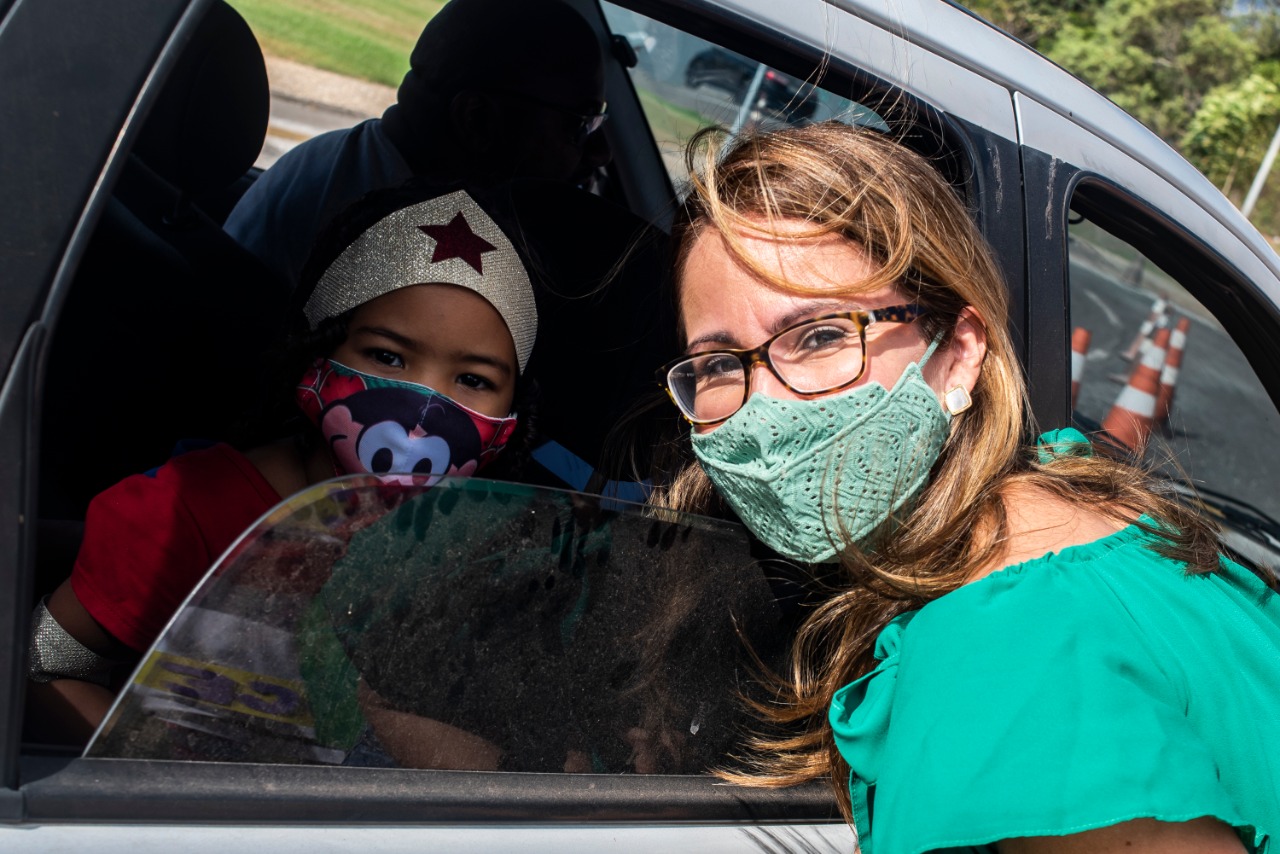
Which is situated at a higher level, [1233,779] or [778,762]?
[1233,779]

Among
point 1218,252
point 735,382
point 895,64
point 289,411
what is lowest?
point 289,411

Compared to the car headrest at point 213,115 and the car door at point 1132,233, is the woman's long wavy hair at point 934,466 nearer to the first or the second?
the car door at point 1132,233

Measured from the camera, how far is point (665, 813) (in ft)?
3.98

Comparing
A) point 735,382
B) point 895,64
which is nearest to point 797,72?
point 895,64

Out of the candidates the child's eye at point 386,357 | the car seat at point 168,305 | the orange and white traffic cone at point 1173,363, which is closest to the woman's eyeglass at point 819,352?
the child's eye at point 386,357

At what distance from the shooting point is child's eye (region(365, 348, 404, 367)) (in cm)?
171

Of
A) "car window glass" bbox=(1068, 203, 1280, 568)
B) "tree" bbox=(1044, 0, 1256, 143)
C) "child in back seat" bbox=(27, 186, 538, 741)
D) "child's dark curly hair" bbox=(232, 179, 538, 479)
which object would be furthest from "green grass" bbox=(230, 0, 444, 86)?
"tree" bbox=(1044, 0, 1256, 143)

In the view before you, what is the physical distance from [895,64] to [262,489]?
112 cm

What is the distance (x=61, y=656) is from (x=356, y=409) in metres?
0.53

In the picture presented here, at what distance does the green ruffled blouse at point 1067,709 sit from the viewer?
100 centimetres

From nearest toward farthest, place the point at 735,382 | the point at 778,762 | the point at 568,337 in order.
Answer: the point at 778,762, the point at 735,382, the point at 568,337

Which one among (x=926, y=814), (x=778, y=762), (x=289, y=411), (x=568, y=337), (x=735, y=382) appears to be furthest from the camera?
(x=568, y=337)

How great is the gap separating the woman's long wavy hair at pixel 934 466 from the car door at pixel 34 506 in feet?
0.26

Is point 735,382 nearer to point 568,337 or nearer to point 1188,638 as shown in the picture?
point 1188,638
